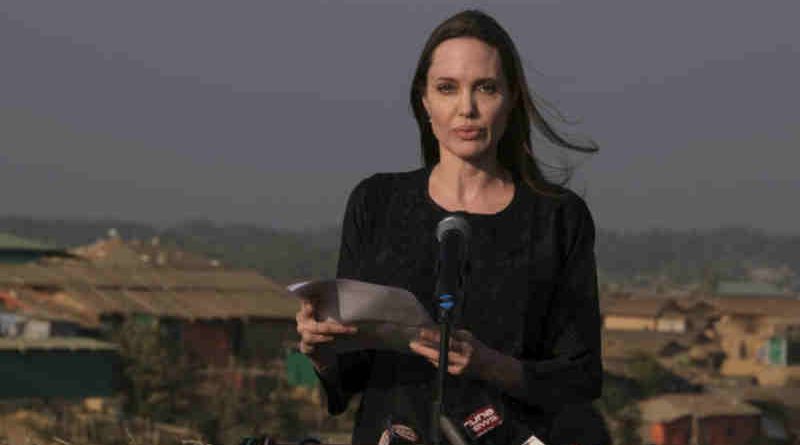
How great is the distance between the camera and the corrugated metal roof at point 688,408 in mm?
45906

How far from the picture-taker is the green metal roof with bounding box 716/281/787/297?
309 ft

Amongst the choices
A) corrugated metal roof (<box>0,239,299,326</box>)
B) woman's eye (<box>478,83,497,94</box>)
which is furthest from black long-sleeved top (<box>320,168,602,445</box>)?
corrugated metal roof (<box>0,239,299,326</box>)

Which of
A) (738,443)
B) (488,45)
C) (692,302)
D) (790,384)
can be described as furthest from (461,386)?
(692,302)

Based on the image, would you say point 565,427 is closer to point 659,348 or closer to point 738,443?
point 738,443

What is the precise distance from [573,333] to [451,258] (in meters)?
0.53

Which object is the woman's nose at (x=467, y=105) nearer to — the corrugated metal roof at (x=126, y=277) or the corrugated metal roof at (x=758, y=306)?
the corrugated metal roof at (x=126, y=277)

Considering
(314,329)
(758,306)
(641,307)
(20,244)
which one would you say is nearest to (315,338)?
(314,329)

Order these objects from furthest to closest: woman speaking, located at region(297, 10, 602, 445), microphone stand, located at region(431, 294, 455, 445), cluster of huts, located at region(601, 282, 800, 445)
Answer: cluster of huts, located at region(601, 282, 800, 445)
woman speaking, located at region(297, 10, 602, 445)
microphone stand, located at region(431, 294, 455, 445)

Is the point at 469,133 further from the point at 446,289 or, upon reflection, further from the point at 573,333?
the point at 446,289

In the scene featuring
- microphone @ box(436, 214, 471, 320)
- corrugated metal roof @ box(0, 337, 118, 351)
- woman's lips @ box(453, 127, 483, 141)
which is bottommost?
corrugated metal roof @ box(0, 337, 118, 351)

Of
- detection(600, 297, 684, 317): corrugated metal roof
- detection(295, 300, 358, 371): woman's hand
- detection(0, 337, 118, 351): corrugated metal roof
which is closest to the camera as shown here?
detection(295, 300, 358, 371): woman's hand

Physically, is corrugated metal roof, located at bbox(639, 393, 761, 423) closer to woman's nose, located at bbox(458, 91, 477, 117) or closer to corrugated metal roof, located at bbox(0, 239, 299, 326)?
corrugated metal roof, located at bbox(0, 239, 299, 326)

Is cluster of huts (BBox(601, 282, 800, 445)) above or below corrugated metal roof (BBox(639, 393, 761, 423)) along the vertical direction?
below

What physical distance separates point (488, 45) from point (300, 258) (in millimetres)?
139831
